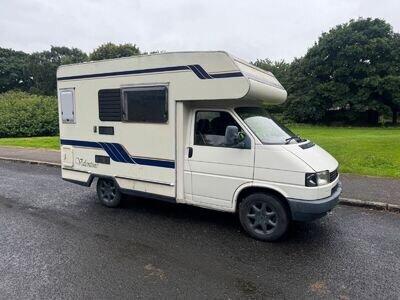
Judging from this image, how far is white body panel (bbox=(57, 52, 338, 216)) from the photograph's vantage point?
456 centimetres

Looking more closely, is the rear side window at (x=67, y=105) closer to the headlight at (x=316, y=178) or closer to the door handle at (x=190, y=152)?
the door handle at (x=190, y=152)

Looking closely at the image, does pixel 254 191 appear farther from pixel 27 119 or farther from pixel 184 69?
pixel 27 119

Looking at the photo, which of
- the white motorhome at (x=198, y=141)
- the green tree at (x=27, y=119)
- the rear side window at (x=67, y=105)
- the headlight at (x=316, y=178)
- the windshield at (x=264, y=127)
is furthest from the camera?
the green tree at (x=27, y=119)

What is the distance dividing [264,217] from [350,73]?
3277 centimetres

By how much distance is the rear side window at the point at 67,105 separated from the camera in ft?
21.2

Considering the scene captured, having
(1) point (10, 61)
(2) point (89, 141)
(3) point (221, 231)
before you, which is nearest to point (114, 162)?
(2) point (89, 141)

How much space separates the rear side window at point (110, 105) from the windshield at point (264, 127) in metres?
2.31

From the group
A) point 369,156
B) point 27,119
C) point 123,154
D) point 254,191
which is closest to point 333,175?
point 254,191

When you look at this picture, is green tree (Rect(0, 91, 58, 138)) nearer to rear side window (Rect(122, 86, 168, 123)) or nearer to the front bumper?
rear side window (Rect(122, 86, 168, 123))

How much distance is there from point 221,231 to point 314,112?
30867mm

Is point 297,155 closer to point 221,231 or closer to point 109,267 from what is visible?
point 221,231

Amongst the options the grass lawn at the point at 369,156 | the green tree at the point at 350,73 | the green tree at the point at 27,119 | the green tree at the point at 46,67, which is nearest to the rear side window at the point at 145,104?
the grass lawn at the point at 369,156

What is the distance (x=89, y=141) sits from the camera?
249 inches

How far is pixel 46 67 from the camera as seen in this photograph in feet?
178
